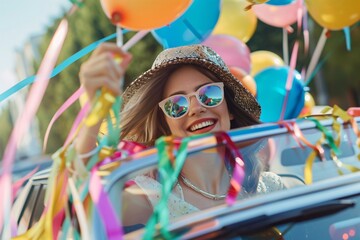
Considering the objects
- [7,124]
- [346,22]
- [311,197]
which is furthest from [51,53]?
[7,124]

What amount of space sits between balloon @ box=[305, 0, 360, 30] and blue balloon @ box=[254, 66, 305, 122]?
55 cm

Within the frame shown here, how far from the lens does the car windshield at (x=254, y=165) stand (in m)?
1.71

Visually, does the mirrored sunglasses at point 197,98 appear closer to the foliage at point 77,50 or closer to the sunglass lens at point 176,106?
the sunglass lens at point 176,106

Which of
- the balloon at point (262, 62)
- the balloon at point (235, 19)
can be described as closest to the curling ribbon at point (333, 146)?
the balloon at point (235, 19)

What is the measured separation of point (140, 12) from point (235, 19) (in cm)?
207

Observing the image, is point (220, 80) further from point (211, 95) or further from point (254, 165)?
point (254, 165)

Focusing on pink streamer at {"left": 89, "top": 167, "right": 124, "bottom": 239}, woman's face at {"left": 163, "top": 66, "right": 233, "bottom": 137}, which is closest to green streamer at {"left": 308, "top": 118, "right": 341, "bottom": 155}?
woman's face at {"left": 163, "top": 66, "right": 233, "bottom": 137}

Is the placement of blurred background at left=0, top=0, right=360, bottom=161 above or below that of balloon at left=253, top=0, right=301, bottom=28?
above

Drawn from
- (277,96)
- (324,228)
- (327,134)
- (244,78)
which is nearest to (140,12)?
(327,134)

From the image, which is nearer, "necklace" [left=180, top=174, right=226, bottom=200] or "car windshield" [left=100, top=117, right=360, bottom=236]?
"car windshield" [left=100, top=117, right=360, bottom=236]

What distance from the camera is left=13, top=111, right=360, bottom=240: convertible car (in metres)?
1.62

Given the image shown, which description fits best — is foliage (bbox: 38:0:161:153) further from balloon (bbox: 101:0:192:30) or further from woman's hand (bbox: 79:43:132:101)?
woman's hand (bbox: 79:43:132:101)

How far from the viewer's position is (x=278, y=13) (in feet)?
13.8

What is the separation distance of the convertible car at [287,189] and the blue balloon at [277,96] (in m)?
1.57
